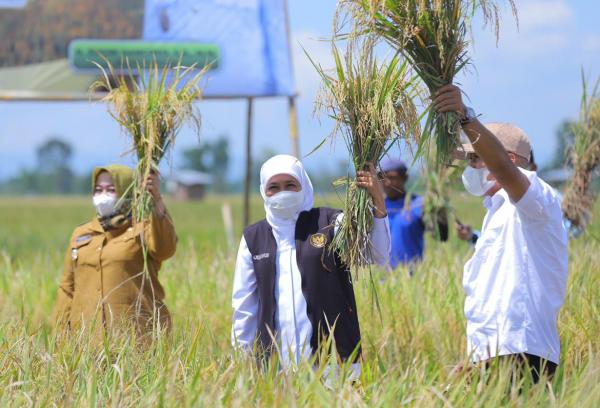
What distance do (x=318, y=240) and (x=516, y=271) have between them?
892mm

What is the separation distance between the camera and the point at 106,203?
191 inches

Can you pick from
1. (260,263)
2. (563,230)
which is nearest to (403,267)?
(260,263)

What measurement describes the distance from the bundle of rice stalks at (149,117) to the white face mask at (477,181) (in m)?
1.55

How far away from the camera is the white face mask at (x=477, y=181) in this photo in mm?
3631

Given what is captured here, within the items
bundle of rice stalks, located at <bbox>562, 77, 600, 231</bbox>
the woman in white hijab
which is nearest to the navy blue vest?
the woman in white hijab

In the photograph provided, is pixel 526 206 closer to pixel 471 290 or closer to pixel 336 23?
pixel 471 290

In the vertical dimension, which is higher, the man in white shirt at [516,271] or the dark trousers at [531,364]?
the man in white shirt at [516,271]

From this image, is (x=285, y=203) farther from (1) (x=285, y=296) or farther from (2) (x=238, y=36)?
(2) (x=238, y=36)

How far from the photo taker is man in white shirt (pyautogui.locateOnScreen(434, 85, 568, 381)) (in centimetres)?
337

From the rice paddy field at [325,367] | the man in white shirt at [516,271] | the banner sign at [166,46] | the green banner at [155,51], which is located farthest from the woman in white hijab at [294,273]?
the green banner at [155,51]

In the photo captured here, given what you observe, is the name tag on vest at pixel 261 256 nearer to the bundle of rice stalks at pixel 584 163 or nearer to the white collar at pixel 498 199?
the white collar at pixel 498 199

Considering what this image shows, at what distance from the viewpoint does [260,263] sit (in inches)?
158

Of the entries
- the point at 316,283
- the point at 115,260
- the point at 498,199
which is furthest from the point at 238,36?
the point at 498,199

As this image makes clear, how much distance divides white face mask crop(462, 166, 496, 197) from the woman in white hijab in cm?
36
